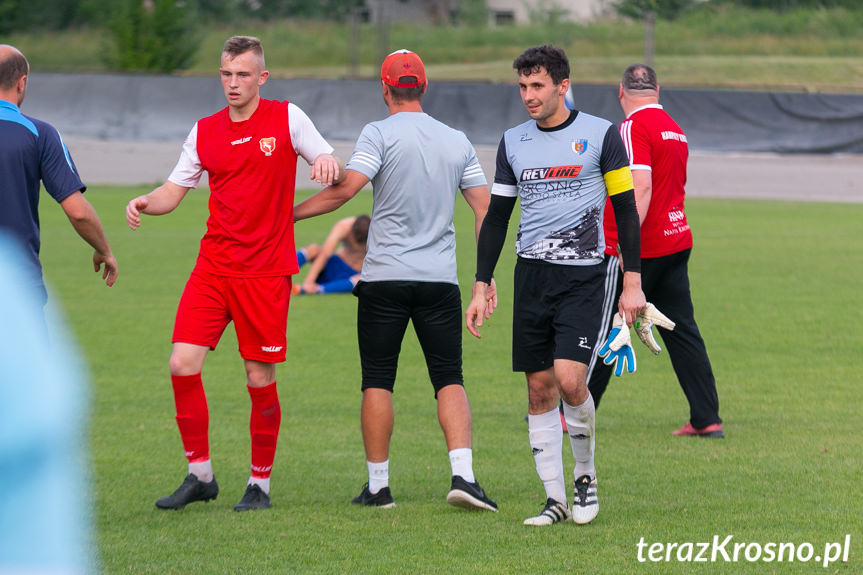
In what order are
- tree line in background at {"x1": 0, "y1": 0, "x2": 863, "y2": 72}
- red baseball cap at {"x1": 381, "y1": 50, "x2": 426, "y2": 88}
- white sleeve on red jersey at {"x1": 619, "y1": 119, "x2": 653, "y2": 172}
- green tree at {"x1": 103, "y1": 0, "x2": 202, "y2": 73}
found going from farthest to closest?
green tree at {"x1": 103, "y1": 0, "x2": 202, "y2": 73}, tree line in background at {"x1": 0, "y1": 0, "x2": 863, "y2": 72}, white sleeve on red jersey at {"x1": 619, "y1": 119, "x2": 653, "y2": 172}, red baseball cap at {"x1": 381, "y1": 50, "x2": 426, "y2": 88}

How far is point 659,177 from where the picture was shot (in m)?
7.33

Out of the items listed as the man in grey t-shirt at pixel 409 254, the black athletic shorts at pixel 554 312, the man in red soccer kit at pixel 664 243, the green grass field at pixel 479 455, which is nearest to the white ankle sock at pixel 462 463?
the man in grey t-shirt at pixel 409 254

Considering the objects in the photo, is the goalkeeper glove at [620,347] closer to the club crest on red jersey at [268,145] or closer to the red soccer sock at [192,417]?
the club crest on red jersey at [268,145]

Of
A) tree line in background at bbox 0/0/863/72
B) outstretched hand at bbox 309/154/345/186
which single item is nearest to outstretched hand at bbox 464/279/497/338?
outstretched hand at bbox 309/154/345/186

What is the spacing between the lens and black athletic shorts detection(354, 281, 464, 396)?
5.84 m

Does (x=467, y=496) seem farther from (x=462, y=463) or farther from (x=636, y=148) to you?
(x=636, y=148)

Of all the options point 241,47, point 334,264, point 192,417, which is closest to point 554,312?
point 192,417

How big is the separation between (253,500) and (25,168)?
6.18 ft

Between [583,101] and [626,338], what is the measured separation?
2324 centimetres

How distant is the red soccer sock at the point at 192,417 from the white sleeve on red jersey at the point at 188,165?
37.4 inches

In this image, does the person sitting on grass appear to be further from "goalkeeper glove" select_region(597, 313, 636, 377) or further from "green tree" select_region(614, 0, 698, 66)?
"green tree" select_region(614, 0, 698, 66)

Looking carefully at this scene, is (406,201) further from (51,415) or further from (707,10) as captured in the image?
(707,10)

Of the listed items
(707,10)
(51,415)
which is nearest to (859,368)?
(51,415)

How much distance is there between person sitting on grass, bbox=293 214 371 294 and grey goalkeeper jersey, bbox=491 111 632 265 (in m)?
8.18
